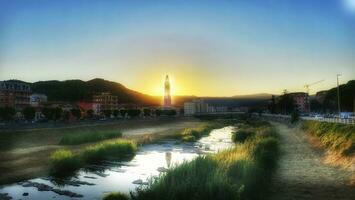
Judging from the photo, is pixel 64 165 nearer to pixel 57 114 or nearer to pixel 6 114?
pixel 6 114

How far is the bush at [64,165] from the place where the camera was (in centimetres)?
3403

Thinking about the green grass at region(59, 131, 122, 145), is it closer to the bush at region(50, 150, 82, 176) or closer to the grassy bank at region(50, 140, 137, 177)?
the grassy bank at region(50, 140, 137, 177)

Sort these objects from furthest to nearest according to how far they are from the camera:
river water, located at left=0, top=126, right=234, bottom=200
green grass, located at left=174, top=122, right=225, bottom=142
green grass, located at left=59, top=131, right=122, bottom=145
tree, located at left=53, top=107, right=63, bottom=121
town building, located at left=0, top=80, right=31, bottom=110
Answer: town building, located at left=0, top=80, right=31, bottom=110 < tree, located at left=53, top=107, right=63, bottom=121 < green grass, located at left=174, top=122, right=225, bottom=142 < green grass, located at left=59, top=131, right=122, bottom=145 < river water, located at left=0, top=126, right=234, bottom=200

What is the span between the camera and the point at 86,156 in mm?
41594

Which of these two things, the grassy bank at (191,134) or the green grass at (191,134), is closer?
the green grass at (191,134)

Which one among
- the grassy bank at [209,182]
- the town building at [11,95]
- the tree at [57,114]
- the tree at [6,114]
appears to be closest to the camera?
the grassy bank at [209,182]

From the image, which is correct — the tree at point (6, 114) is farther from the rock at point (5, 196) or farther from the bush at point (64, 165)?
the rock at point (5, 196)

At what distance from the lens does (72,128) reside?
4008 inches

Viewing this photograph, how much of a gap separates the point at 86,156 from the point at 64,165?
6.49 m

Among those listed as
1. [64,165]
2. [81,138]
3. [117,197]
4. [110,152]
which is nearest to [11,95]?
[81,138]

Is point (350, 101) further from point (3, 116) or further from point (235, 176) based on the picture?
point (235, 176)

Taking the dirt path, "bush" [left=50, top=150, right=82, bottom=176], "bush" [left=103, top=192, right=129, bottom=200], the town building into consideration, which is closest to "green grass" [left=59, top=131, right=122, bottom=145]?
"bush" [left=50, top=150, right=82, bottom=176]

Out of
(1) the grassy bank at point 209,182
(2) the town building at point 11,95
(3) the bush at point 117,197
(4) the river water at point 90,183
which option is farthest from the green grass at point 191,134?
(2) the town building at point 11,95

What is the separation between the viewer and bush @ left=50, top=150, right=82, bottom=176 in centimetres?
3403
